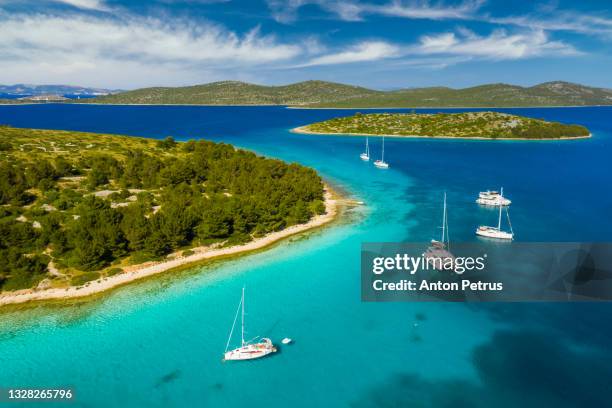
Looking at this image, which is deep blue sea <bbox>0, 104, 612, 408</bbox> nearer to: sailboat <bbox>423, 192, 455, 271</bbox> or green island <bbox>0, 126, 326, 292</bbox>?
green island <bbox>0, 126, 326, 292</bbox>

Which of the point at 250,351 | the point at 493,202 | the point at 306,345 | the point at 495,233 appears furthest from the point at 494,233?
the point at 250,351

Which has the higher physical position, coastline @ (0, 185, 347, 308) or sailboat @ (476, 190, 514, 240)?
sailboat @ (476, 190, 514, 240)

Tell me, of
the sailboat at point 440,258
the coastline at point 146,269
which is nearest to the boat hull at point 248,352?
the coastline at point 146,269

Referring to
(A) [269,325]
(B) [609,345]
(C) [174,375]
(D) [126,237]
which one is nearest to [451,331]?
(B) [609,345]

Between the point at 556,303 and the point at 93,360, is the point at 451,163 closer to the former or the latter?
the point at 556,303

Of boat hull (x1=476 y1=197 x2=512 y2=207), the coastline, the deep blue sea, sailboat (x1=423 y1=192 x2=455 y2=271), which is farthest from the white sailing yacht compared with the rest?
the coastline
